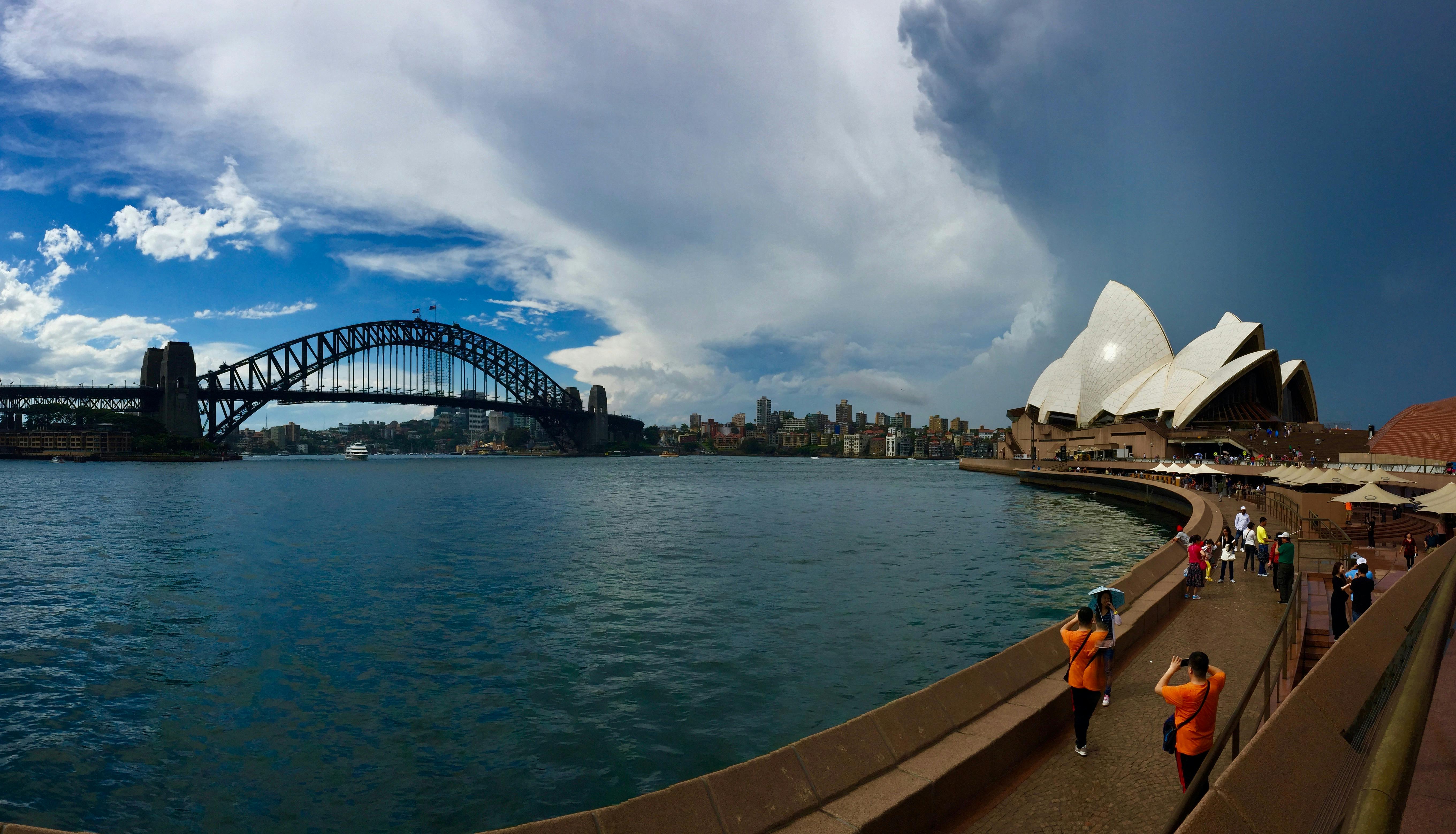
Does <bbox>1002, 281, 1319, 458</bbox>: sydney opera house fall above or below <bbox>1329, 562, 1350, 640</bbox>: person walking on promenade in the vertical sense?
above

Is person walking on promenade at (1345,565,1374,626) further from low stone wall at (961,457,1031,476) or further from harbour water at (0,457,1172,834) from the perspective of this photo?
low stone wall at (961,457,1031,476)

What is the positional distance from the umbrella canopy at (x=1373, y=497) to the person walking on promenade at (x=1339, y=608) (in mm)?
11684

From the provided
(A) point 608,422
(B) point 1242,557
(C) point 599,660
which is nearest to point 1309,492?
(B) point 1242,557

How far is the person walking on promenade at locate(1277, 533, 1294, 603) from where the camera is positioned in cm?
950

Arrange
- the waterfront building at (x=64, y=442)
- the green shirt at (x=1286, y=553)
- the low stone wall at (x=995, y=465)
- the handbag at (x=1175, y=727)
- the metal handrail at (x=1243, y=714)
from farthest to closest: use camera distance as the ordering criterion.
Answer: the waterfront building at (x=64, y=442)
the low stone wall at (x=995, y=465)
the green shirt at (x=1286, y=553)
the handbag at (x=1175, y=727)
the metal handrail at (x=1243, y=714)

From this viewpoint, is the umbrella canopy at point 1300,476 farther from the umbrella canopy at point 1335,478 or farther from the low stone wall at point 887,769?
the low stone wall at point 887,769

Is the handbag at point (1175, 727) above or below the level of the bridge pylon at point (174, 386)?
below

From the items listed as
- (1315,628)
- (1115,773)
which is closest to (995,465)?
(1315,628)

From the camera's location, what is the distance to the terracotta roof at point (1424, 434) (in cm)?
3862

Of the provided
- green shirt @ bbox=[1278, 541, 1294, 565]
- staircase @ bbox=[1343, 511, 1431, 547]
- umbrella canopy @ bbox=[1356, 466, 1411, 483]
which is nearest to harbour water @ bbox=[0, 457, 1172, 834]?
green shirt @ bbox=[1278, 541, 1294, 565]

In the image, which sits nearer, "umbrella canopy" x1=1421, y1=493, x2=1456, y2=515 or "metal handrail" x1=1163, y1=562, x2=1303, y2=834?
"metal handrail" x1=1163, y1=562, x2=1303, y2=834

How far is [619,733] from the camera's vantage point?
22.6 feet

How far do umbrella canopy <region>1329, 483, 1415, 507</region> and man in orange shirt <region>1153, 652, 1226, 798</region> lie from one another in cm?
1645

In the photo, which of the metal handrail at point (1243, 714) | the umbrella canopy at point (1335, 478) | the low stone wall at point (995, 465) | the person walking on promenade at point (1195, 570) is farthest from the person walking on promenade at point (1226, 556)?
the low stone wall at point (995, 465)
